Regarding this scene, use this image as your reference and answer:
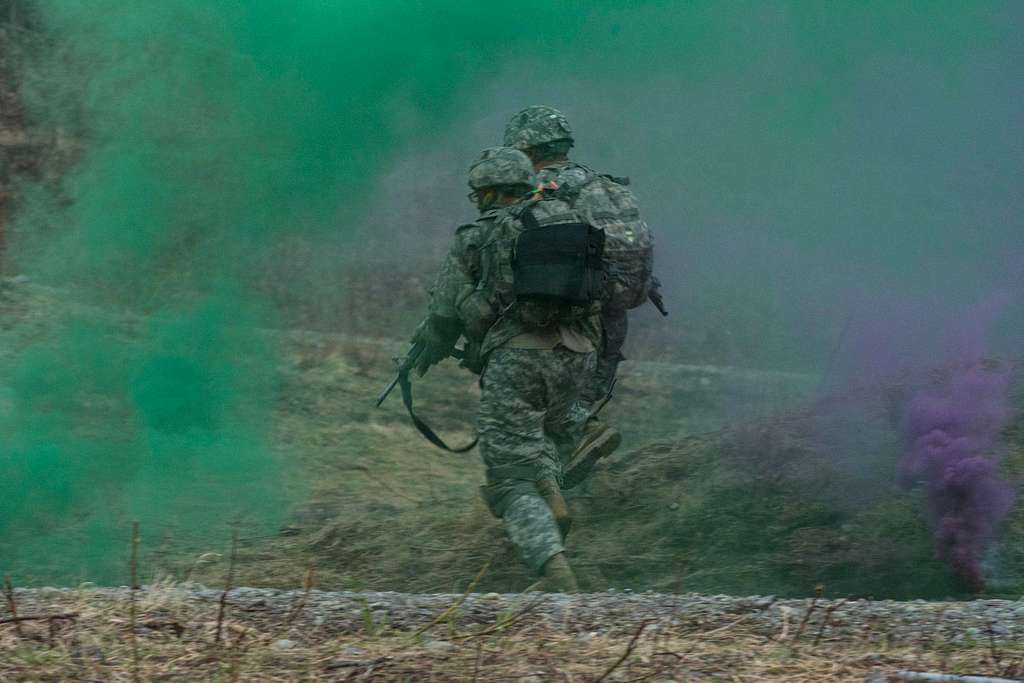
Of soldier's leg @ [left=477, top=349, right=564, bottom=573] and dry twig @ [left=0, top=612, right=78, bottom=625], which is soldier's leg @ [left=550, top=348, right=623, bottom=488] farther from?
dry twig @ [left=0, top=612, right=78, bottom=625]

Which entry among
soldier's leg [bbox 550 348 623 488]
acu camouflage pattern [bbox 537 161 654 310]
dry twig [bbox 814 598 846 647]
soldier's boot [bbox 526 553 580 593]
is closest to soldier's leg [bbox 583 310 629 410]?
soldier's leg [bbox 550 348 623 488]

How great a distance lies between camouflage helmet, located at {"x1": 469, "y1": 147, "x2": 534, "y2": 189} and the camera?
20.0 ft

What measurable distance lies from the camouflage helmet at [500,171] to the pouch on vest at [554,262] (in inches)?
14.1

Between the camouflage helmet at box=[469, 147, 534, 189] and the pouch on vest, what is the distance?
0.36 m

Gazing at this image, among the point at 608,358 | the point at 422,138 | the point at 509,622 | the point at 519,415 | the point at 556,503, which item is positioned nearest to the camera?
the point at 509,622

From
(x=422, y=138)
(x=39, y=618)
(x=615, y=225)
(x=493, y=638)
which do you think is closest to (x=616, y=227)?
(x=615, y=225)

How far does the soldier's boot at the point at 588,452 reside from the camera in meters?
6.48

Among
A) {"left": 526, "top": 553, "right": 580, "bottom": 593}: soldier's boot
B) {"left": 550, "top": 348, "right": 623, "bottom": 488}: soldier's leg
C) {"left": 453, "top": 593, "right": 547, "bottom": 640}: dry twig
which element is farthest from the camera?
{"left": 550, "top": 348, "right": 623, "bottom": 488}: soldier's leg

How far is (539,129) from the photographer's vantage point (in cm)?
665

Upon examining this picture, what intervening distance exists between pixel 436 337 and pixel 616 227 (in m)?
0.88

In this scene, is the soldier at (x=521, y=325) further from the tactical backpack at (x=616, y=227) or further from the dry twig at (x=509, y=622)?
the dry twig at (x=509, y=622)

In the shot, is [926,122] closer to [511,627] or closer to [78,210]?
[78,210]

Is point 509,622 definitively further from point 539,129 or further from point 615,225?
point 539,129

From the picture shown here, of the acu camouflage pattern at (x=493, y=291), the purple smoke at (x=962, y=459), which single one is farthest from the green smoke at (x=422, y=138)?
the acu camouflage pattern at (x=493, y=291)
